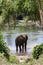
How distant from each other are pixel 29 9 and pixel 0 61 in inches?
867

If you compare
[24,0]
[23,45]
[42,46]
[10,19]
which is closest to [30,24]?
[10,19]

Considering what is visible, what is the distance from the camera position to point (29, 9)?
29.5 m

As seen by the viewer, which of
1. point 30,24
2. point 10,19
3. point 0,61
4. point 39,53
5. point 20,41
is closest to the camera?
point 0,61

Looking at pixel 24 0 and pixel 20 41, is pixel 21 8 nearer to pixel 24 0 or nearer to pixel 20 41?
pixel 24 0

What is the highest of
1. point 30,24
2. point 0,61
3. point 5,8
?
point 0,61

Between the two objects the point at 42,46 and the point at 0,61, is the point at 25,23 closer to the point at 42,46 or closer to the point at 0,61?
the point at 42,46

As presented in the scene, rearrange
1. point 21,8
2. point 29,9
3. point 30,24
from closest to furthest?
1. point 29,9
2. point 21,8
3. point 30,24

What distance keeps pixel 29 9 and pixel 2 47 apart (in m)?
18.8

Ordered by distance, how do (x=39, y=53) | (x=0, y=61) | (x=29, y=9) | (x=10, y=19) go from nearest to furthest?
(x=0, y=61), (x=39, y=53), (x=29, y=9), (x=10, y=19)

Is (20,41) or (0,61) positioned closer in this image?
(0,61)

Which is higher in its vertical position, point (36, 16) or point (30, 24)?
point (36, 16)

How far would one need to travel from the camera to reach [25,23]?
134 feet

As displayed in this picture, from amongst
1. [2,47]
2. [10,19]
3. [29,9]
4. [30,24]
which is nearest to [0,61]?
[2,47]

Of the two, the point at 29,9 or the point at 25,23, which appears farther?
the point at 25,23
